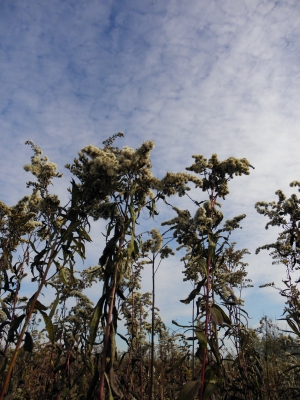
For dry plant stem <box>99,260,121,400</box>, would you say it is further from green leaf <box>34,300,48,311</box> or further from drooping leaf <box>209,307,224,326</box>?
drooping leaf <box>209,307,224,326</box>

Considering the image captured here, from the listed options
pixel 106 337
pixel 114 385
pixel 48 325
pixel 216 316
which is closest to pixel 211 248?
pixel 216 316

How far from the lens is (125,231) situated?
11.5ft

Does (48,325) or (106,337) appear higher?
(48,325)

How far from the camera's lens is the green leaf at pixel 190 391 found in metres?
2.79

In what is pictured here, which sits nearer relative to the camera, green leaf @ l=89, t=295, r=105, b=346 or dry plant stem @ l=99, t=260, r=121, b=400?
dry plant stem @ l=99, t=260, r=121, b=400

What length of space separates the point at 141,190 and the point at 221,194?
3.91ft

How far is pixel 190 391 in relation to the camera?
2.83 metres

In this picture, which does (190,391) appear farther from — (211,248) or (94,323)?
(211,248)

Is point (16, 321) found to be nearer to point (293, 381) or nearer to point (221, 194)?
point (221, 194)

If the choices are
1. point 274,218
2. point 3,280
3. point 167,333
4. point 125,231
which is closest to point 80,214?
point 125,231

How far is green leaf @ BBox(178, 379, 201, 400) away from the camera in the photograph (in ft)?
9.14

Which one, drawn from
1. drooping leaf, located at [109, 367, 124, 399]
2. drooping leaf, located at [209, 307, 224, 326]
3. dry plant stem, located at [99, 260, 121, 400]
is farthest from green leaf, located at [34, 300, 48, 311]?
drooping leaf, located at [209, 307, 224, 326]

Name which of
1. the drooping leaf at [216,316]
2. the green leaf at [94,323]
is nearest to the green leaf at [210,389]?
the drooping leaf at [216,316]

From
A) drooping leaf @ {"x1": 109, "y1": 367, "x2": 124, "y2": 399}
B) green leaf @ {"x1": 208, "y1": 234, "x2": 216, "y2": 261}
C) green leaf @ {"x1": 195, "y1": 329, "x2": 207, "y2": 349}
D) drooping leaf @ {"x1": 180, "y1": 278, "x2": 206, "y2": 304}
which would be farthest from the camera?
green leaf @ {"x1": 208, "y1": 234, "x2": 216, "y2": 261}
